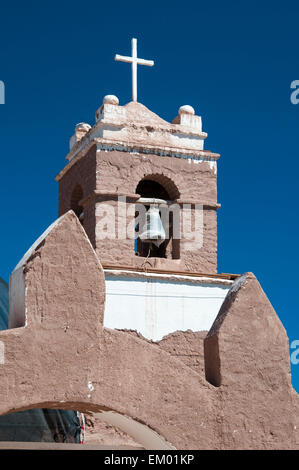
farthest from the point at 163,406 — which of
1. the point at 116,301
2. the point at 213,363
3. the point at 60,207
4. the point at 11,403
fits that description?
the point at 60,207

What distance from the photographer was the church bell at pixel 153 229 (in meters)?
11.4

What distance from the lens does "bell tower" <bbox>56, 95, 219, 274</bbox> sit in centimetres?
1144

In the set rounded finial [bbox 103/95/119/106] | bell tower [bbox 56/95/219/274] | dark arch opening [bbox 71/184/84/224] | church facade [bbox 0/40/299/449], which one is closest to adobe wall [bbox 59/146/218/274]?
bell tower [bbox 56/95/219/274]

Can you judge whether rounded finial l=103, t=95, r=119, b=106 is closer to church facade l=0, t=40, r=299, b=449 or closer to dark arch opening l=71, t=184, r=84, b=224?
dark arch opening l=71, t=184, r=84, b=224

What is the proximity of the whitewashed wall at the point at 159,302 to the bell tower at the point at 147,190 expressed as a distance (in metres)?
0.56

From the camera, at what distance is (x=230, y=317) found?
628 cm

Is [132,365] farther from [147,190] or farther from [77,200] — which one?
[77,200]

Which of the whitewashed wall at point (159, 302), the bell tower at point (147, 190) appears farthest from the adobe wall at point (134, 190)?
the whitewashed wall at point (159, 302)

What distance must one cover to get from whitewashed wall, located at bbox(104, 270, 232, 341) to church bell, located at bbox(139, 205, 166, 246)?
30.5 inches

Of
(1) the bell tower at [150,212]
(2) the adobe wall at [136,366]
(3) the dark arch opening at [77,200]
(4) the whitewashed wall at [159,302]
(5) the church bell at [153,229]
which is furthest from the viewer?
(3) the dark arch opening at [77,200]

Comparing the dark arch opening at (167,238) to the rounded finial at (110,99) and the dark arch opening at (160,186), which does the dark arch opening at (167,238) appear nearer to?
the dark arch opening at (160,186)

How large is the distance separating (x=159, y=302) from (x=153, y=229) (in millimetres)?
1165
